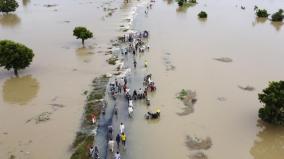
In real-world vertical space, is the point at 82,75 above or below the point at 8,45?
below

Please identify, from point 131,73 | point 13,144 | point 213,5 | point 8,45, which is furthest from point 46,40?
point 213,5

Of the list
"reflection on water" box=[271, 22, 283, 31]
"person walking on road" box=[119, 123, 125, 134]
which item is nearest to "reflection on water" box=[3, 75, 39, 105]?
"person walking on road" box=[119, 123, 125, 134]

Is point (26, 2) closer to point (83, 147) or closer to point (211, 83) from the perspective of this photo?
point (211, 83)

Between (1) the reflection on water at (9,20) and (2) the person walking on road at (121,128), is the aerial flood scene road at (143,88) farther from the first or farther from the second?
(1) the reflection on water at (9,20)

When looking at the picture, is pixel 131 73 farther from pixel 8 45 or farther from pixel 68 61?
pixel 8 45

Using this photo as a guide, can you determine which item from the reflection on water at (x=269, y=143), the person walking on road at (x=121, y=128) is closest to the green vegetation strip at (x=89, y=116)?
the person walking on road at (x=121, y=128)

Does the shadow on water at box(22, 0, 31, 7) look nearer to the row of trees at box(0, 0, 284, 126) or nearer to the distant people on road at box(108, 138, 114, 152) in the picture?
the row of trees at box(0, 0, 284, 126)
